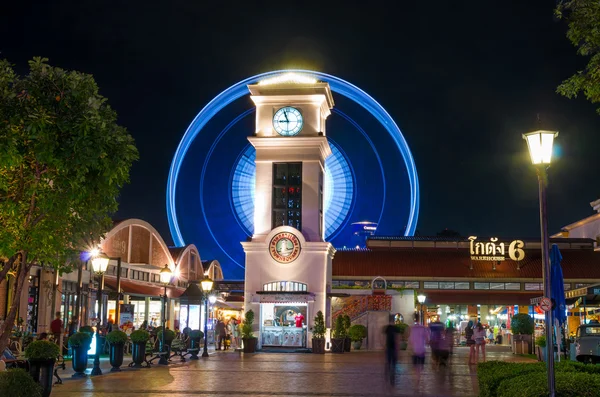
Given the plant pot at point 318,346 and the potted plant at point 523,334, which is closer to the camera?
the potted plant at point 523,334

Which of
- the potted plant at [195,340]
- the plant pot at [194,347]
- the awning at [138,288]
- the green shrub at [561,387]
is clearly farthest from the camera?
the awning at [138,288]

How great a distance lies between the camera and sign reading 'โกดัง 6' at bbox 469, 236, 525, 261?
2210 inches

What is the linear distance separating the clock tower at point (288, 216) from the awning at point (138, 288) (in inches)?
235

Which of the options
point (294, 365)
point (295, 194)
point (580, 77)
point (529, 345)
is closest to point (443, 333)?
point (294, 365)

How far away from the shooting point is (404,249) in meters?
61.2

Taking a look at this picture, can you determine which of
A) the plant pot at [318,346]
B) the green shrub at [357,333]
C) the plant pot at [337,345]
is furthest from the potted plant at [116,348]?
the green shrub at [357,333]

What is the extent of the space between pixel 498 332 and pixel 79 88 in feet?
152

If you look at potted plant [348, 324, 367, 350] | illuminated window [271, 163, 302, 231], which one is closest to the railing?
potted plant [348, 324, 367, 350]

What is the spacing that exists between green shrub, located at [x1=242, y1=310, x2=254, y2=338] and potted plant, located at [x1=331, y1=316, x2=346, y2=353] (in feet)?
12.6

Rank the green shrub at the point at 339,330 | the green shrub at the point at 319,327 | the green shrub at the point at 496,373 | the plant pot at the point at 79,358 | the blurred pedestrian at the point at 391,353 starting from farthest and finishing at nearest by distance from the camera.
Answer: the green shrub at the point at 339,330 < the green shrub at the point at 319,327 < the plant pot at the point at 79,358 < the blurred pedestrian at the point at 391,353 < the green shrub at the point at 496,373

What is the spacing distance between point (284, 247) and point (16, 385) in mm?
28206

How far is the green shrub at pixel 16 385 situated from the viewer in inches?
452

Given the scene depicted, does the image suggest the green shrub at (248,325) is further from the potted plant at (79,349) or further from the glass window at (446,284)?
the glass window at (446,284)

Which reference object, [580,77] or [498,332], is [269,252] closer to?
[498,332]
